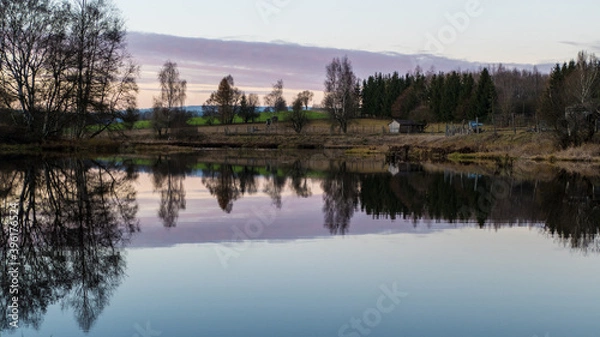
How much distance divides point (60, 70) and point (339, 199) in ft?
103

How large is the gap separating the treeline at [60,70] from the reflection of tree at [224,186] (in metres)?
16.9

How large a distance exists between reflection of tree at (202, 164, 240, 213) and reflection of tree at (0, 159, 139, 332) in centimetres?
306

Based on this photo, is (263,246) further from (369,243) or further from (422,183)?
(422,183)

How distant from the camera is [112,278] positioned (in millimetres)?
9492

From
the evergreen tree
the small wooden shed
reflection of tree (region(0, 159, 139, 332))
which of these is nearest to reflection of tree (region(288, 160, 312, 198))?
reflection of tree (region(0, 159, 139, 332))

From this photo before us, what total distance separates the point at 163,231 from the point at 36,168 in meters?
18.5

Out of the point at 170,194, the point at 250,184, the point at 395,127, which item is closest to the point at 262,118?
the point at 395,127

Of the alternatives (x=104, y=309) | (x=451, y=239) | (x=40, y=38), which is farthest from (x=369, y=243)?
(x=40, y=38)

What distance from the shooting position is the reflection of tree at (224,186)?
20.5 metres

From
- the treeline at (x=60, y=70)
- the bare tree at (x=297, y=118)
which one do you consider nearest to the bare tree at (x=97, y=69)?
the treeline at (x=60, y=70)

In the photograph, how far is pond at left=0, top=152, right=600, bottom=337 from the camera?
7.60 meters

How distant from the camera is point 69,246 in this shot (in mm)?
11570

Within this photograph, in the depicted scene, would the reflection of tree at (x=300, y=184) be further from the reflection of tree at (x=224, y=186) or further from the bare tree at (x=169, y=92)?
the bare tree at (x=169, y=92)

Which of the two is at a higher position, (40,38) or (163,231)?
(40,38)
